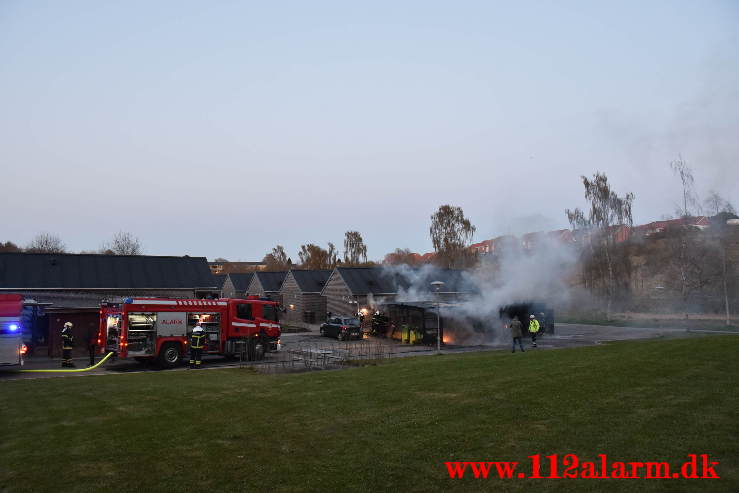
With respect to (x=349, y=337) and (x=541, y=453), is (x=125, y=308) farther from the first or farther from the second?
(x=541, y=453)

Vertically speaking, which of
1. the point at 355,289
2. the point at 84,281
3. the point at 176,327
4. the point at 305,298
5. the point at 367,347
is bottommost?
the point at 367,347

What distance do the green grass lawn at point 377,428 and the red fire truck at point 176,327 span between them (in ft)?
26.7

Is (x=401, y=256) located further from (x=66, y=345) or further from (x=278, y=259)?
(x=66, y=345)

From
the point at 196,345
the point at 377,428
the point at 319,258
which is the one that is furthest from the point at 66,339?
the point at 319,258

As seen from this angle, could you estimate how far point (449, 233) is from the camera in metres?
74.8

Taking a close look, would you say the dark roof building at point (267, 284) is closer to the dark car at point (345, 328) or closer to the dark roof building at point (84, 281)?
the dark roof building at point (84, 281)

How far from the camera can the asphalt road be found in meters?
23.6

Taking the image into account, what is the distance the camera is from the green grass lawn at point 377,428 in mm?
7445

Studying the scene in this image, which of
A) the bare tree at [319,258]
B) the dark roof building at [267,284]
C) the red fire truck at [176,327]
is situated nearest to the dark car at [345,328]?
the red fire truck at [176,327]

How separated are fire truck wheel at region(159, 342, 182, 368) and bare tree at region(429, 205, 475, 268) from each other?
5354cm

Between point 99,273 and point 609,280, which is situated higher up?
point 99,273

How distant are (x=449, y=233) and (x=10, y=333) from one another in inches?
2381

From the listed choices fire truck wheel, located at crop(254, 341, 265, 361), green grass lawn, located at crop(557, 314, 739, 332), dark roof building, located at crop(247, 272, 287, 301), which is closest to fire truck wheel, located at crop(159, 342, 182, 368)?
fire truck wheel, located at crop(254, 341, 265, 361)

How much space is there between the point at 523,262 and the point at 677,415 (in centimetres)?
2570
